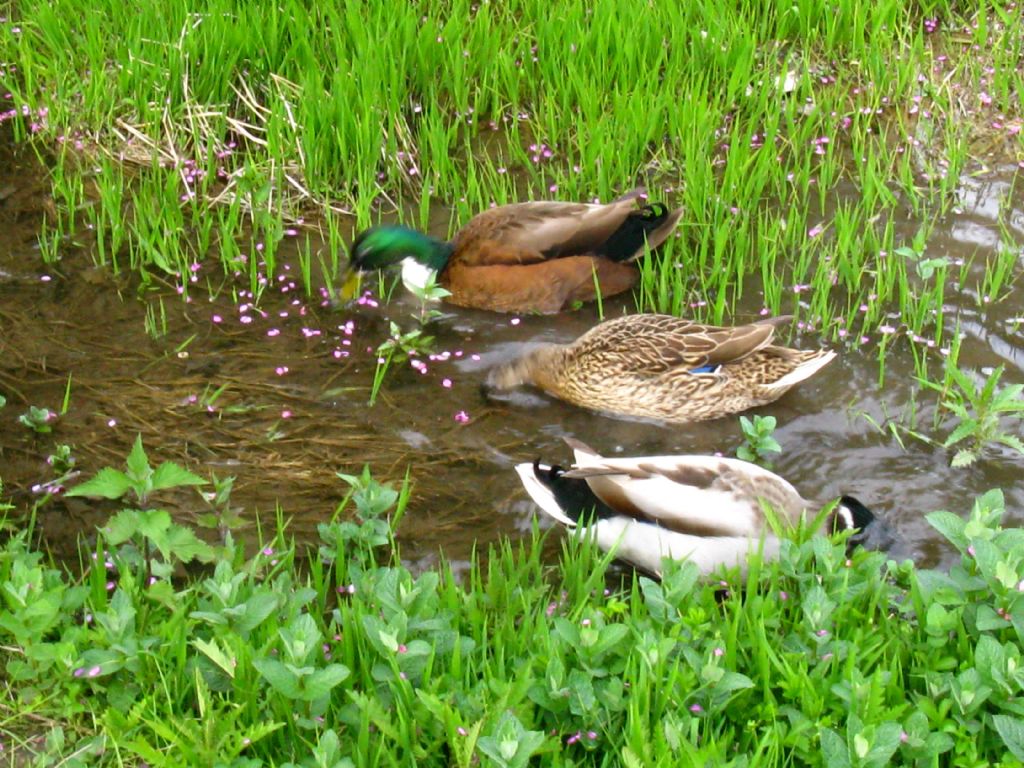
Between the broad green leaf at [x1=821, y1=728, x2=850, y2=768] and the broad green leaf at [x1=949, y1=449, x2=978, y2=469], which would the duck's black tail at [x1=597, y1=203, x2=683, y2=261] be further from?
the broad green leaf at [x1=821, y1=728, x2=850, y2=768]

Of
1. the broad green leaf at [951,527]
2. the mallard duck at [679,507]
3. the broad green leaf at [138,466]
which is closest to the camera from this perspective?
the broad green leaf at [951,527]

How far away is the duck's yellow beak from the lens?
504 cm

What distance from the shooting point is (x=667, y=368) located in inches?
177

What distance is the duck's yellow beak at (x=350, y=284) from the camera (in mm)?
5035

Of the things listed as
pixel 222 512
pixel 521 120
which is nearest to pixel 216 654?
pixel 222 512

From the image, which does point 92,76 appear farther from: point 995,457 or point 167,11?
point 995,457

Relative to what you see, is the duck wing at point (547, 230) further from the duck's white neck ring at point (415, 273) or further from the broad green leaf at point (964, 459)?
the broad green leaf at point (964, 459)

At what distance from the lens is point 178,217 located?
526cm

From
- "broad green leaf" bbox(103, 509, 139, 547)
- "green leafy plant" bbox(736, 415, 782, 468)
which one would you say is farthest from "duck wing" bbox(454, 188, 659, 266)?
"broad green leaf" bbox(103, 509, 139, 547)

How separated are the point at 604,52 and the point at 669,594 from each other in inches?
131

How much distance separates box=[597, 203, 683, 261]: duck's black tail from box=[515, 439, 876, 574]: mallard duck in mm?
1356

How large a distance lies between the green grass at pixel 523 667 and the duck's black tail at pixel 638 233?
1899mm

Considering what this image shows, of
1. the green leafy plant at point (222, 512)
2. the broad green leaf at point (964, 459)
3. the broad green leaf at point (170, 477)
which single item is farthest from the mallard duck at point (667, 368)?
the broad green leaf at point (170, 477)

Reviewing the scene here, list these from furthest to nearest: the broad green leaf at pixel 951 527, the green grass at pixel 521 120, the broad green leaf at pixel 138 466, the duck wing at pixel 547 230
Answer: the green grass at pixel 521 120 < the duck wing at pixel 547 230 < the broad green leaf at pixel 138 466 < the broad green leaf at pixel 951 527
